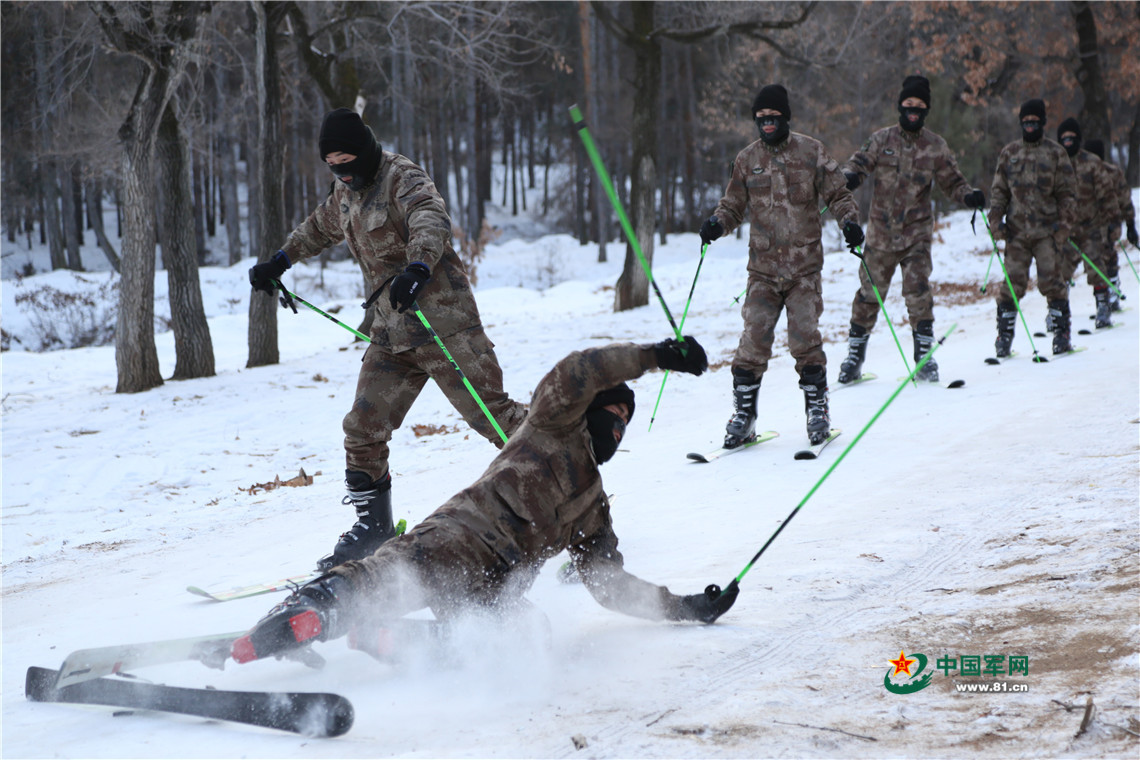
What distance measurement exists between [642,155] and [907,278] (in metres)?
8.80

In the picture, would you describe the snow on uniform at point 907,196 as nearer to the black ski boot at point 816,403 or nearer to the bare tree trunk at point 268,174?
the black ski boot at point 816,403

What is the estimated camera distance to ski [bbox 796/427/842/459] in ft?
20.4

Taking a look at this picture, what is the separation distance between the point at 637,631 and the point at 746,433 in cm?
331

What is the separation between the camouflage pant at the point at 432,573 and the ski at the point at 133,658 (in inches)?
18.9

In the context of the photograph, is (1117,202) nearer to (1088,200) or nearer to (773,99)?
(1088,200)

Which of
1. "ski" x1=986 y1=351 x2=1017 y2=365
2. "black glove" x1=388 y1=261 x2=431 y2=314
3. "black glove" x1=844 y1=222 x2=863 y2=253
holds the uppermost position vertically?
"black glove" x1=844 y1=222 x2=863 y2=253

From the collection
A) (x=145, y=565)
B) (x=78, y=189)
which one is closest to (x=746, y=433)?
(x=145, y=565)

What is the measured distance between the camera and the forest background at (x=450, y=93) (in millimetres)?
11922

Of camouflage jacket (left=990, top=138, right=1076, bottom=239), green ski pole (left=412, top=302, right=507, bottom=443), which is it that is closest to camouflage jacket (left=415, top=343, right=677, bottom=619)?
green ski pole (left=412, top=302, right=507, bottom=443)

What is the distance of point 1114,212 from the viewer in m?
11.6

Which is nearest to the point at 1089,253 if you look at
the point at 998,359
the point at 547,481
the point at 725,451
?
the point at 998,359

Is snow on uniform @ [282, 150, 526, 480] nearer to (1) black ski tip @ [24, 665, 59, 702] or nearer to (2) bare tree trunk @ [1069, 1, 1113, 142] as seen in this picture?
(1) black ski tip @ [24, 665, 59, 702]

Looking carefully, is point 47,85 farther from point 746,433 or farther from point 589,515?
point 589,515

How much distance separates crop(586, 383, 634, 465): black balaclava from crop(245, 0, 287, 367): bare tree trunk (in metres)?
Result: 10.3
